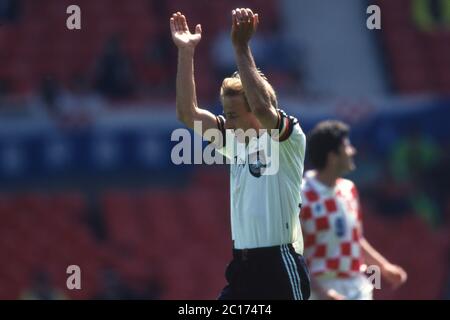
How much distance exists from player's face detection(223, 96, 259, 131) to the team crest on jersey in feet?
0.45

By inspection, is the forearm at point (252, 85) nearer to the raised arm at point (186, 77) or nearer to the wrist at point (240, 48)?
the wrist at point (240, 48)

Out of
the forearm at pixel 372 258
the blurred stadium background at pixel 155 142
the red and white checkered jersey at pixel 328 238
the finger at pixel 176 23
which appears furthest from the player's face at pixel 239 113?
the blurred stadium background at pixel 155 142

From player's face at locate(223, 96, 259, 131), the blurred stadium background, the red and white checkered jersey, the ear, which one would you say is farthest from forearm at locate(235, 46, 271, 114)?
the blurred stadium background

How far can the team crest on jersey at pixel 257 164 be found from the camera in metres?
5.84

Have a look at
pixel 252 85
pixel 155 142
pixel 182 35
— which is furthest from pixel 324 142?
pixel 155 142

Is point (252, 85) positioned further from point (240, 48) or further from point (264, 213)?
point (264, 213)

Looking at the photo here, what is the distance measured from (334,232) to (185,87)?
4.70 ft

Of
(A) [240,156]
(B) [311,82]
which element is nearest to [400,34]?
(B) [311,82]

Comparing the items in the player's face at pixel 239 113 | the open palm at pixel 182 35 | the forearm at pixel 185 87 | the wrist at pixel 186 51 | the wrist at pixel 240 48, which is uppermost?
the open palm at pixel 182 35

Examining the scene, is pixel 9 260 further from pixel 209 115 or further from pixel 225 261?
pixel 209 115

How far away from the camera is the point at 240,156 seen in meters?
5.99

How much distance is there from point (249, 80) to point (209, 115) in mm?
721

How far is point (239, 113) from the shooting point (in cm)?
590

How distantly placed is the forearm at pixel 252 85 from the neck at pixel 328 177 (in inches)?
67.1
